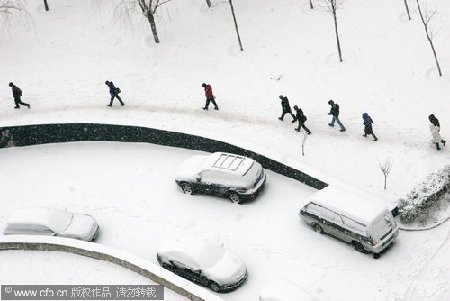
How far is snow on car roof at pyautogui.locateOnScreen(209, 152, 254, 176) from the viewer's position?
78.6 feet

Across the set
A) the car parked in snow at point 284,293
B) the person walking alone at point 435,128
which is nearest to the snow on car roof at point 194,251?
the car parked in snow at point 284,293

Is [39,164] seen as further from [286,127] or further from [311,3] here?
[311,3]

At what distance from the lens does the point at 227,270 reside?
20.5 meters

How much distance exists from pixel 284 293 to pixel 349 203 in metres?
4.54

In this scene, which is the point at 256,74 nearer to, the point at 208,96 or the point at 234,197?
the point at 208,96

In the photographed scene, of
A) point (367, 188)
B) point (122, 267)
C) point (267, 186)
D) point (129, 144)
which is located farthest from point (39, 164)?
point (367, 188)

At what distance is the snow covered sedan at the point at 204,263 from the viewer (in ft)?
66.8

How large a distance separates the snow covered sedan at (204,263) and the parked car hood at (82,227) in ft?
11.1

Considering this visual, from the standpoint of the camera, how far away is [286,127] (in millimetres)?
27688

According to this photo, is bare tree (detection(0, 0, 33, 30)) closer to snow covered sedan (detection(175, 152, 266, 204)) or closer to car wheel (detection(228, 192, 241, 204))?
snow covered sedan (detection(175, 152, 266, 204))

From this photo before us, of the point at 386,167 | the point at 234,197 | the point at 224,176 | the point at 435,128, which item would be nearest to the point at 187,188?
the point at 224,176

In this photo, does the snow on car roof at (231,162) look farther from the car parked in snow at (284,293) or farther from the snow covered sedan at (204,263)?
the car parked in snow at (284,293)

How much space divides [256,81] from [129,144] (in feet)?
23.7

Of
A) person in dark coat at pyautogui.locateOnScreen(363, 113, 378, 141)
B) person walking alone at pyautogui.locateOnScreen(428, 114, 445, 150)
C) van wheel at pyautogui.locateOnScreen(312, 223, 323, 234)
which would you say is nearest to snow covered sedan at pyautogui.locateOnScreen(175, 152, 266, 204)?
van wheel at pyautogui.locateOnScreen(312, 223, 323, 234)
